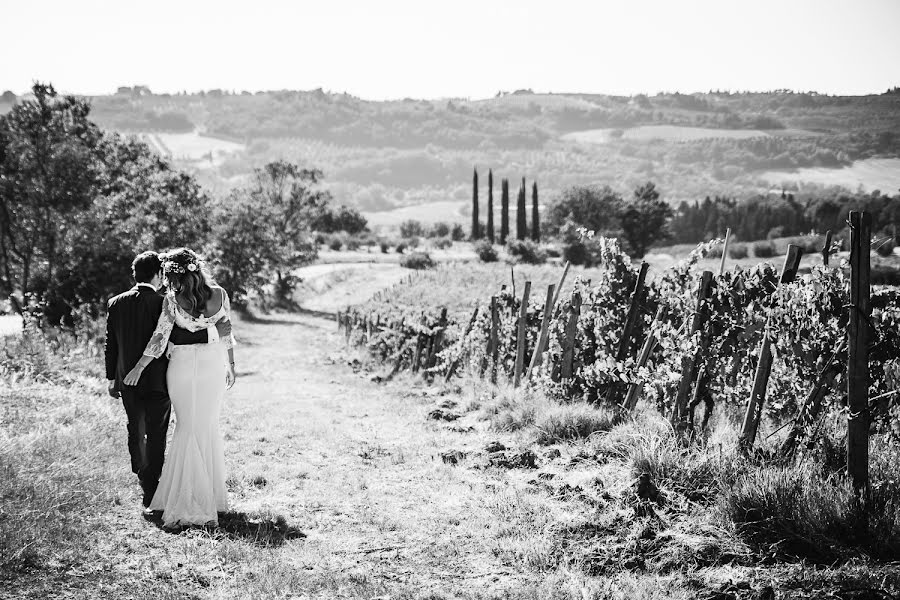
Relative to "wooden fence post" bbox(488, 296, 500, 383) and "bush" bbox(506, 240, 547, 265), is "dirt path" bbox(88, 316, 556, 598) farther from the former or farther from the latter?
"bush" bbox(506, 240, 547, 265)

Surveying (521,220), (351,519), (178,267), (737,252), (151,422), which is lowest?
(737,252)

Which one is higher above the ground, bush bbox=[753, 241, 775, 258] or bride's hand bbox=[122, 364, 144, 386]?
bride's hand bbox=[122, 364, 144, 386]

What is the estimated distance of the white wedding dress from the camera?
5.39 meters

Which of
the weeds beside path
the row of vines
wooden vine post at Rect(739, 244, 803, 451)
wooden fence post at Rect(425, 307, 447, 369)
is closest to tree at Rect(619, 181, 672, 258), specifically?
wooden fence post at Rect(425, 307, 447, 369)

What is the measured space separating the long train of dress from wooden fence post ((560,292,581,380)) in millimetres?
4750

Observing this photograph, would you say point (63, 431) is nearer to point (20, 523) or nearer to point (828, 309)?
point (20, 523)

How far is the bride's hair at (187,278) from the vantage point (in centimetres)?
535

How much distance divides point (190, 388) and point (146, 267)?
3.74 ft

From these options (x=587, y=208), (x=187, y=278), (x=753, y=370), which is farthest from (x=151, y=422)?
(x=587, y=208)

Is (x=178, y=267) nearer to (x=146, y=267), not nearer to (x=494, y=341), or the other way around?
(x=146, y=267)

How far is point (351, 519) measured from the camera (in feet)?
18.5

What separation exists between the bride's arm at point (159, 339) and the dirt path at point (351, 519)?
45.0 inches

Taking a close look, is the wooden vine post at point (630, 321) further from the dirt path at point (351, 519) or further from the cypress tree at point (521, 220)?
the cypress tree at point (521, 220)

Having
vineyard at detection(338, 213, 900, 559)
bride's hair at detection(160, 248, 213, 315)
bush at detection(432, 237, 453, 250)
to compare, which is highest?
bride's hair at detection(160, 248, 213, 315)
